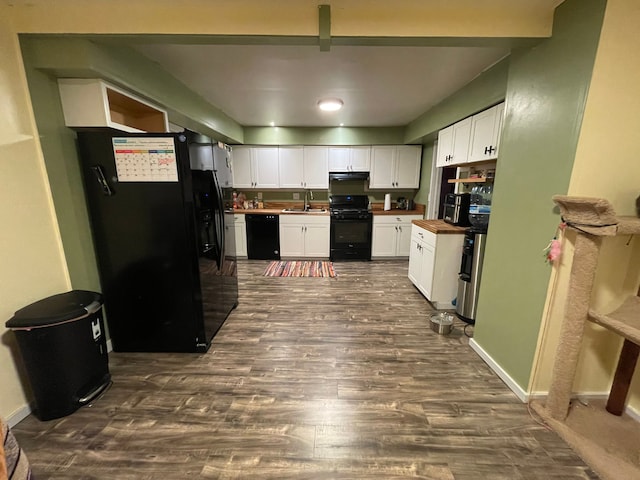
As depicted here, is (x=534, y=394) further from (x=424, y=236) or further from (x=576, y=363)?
(x=424, y=236)

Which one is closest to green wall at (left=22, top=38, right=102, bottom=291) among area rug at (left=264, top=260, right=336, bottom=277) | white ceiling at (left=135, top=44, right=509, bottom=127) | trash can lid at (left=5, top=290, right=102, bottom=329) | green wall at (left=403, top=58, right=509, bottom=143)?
trash can lid at (left=5, top=290, right=102, bottom=329)

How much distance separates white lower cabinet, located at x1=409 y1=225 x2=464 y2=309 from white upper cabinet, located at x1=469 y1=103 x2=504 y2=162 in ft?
2.75

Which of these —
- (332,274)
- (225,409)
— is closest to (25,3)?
(225,409)

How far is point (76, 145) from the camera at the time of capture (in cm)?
189

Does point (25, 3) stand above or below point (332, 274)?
above

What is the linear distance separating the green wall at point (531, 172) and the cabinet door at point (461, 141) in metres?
A: 0.92

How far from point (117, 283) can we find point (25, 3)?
178cm

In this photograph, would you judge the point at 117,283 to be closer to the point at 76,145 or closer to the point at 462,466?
the point at 76,145

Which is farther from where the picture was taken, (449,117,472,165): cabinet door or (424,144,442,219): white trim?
(424,144,442,219): white trim

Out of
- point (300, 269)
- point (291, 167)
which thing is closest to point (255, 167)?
point (291, 167)

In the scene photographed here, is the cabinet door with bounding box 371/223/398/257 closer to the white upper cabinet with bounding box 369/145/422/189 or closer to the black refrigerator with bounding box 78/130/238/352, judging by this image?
the white upper cabinet with bounding box 369/145/422/189

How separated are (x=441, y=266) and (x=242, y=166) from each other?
379 cm

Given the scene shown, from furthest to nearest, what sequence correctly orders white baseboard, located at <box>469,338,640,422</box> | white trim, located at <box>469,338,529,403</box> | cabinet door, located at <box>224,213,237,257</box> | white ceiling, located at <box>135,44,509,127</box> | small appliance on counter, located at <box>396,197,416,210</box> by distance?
1. small appliance on counter, located at <box>396,197,416,210</box>
2. cabinet door, located at <box>224,213,237,257</box>
3. white ceiling, located at <box>135,44,509,127</box>
4. white trim, located at <box>469,338,529,403</box>
5. white baseboard, located at <box>469,338,640,422</box>

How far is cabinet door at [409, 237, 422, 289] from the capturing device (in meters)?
3.34
